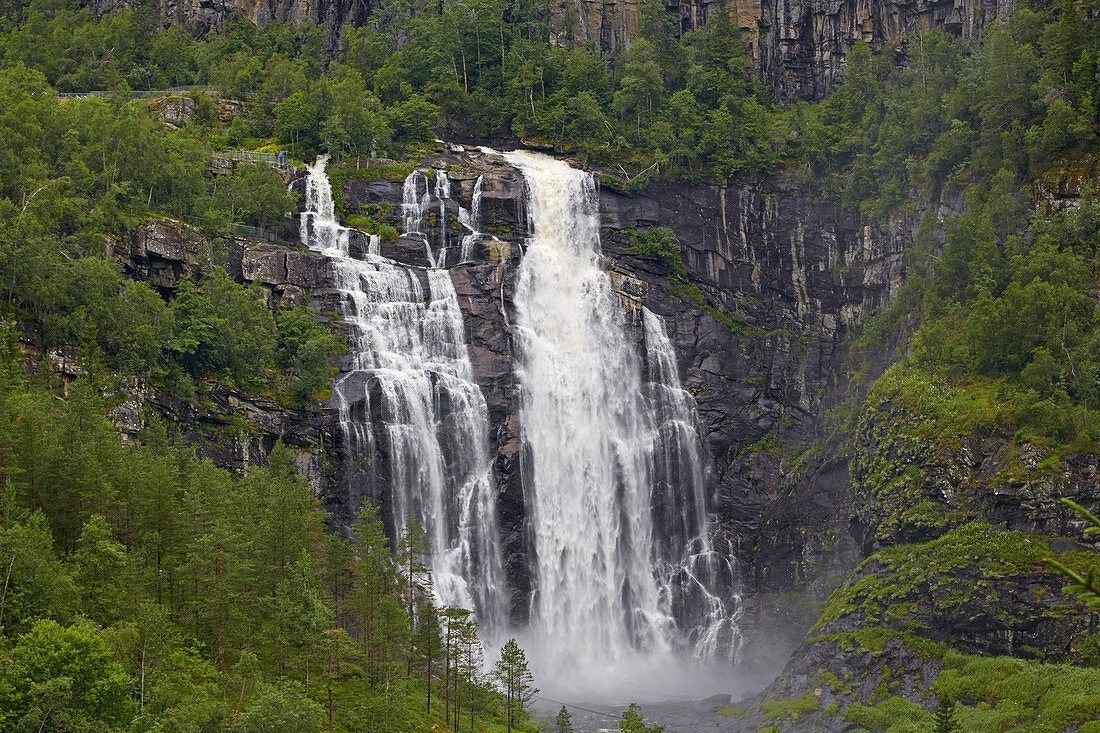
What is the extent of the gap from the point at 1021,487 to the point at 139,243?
56709mm

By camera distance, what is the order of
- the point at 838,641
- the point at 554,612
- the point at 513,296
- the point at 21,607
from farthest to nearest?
the point at 513,296
the point at 554,612
the point at 838,641
the point at 21,607

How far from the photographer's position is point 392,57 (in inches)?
4072

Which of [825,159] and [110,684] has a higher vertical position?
[825,159]

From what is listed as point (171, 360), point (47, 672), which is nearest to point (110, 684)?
point (47, 672)

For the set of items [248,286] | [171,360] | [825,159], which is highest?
[825,159]

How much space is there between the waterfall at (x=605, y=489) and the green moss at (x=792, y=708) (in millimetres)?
14270

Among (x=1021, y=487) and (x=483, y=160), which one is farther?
(x=483, y=160)

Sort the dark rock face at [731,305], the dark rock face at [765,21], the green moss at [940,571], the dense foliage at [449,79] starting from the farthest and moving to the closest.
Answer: the dark rock face at [765,21]
the dense foliage at [449,79]
the dark rock face at [731,305]
the green moss at [940,571]

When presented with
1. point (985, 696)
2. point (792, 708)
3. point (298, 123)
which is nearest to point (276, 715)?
point (792, 708)

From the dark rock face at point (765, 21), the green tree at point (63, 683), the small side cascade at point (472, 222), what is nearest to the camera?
the green tree at point (63, 683)

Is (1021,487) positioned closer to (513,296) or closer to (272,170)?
(513,296)

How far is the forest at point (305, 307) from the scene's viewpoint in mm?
43531

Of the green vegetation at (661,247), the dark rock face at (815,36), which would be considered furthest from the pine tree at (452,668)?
the dark rock face at (815,36)

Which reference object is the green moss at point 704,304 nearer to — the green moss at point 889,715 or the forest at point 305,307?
the forest at point 305,307
